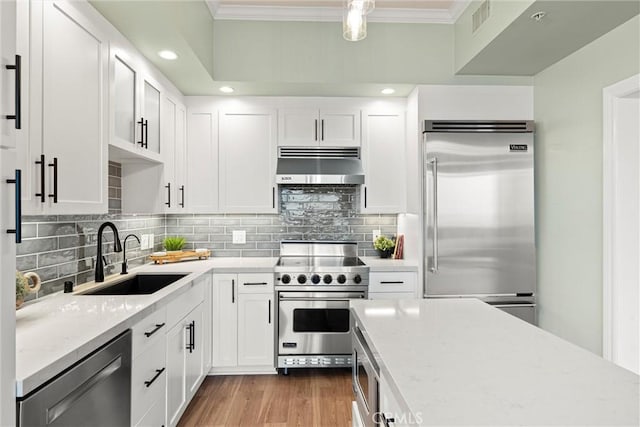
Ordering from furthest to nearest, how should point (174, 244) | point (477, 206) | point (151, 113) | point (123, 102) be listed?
point (174, 244) < point (477, 206) < point (151, 113) < point (123, 102)

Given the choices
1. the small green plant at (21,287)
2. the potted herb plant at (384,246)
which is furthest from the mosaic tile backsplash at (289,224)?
the small green plant at (21,287)

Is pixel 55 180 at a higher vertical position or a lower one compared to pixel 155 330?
higher

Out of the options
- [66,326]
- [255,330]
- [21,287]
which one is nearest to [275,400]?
[255,330]

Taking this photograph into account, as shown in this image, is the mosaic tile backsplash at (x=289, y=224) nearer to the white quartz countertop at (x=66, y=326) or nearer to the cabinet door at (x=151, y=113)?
the cabinet door at (x=151, y=113)

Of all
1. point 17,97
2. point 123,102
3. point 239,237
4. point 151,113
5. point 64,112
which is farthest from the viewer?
point 239,237

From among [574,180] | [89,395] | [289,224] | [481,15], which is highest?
[481,15]

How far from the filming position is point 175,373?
2.13 meters

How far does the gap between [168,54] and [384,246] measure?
229cm

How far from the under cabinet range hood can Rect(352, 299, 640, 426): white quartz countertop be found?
71.0 inches

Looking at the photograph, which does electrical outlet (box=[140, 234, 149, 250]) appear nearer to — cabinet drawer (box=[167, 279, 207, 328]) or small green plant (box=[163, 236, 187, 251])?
small green plant (box=[163, 236, 187, 251])

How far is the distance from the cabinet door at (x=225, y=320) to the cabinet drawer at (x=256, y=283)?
63mm

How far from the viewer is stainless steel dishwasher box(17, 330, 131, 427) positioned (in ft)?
3.36

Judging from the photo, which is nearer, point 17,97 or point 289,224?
point 17,97

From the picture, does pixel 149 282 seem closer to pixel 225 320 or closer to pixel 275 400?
pixel 225 320
